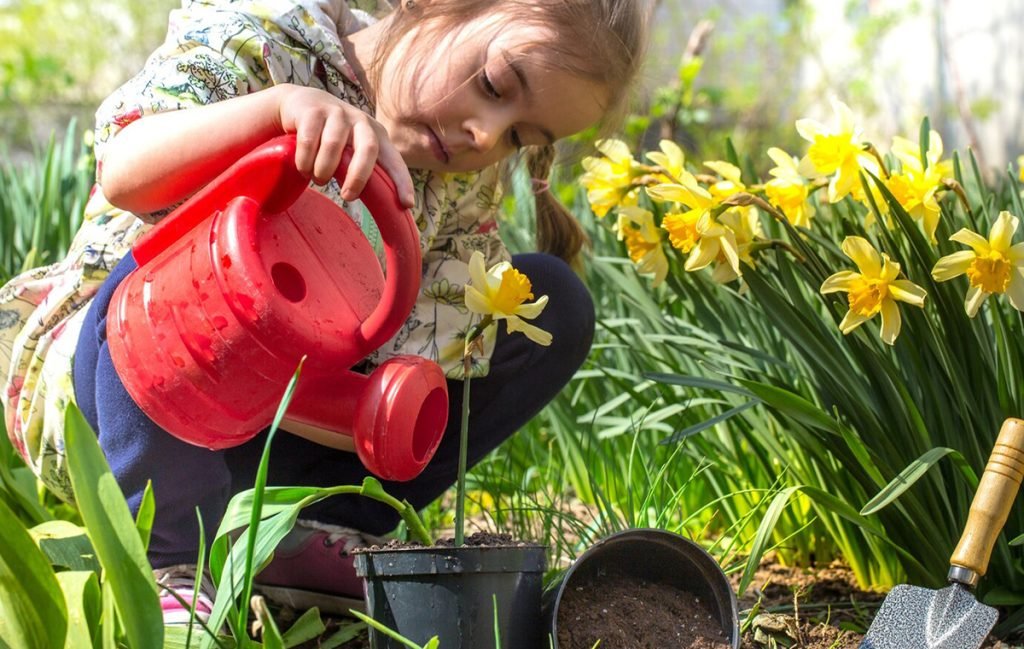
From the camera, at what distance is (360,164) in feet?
3.17

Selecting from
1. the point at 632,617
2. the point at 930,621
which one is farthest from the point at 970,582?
the point at 632,617

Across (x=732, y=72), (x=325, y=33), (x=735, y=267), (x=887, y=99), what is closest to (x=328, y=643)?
(x=735, y=267)

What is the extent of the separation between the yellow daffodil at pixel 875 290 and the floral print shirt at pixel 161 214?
0.52 meters

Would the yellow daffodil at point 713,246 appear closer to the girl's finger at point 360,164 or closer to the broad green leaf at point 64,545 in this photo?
the girl's finger at point 360,164

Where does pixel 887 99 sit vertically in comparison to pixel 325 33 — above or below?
below

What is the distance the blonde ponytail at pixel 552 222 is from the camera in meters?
1.79

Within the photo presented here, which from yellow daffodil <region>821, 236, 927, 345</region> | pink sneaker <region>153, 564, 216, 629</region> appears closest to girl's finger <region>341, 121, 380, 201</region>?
pink sneaker <region>153, 564, 216, 629</region>

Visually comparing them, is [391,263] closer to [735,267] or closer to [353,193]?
[353,193]

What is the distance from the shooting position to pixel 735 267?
4.33 feet

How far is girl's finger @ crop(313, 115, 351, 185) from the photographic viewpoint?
0.98 meters

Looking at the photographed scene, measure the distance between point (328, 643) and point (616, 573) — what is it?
389mm

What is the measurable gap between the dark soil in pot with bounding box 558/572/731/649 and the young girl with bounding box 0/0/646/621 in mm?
458

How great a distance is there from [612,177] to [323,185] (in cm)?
62

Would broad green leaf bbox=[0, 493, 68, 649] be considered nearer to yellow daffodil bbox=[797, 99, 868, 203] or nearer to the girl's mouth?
the girl's mouth
